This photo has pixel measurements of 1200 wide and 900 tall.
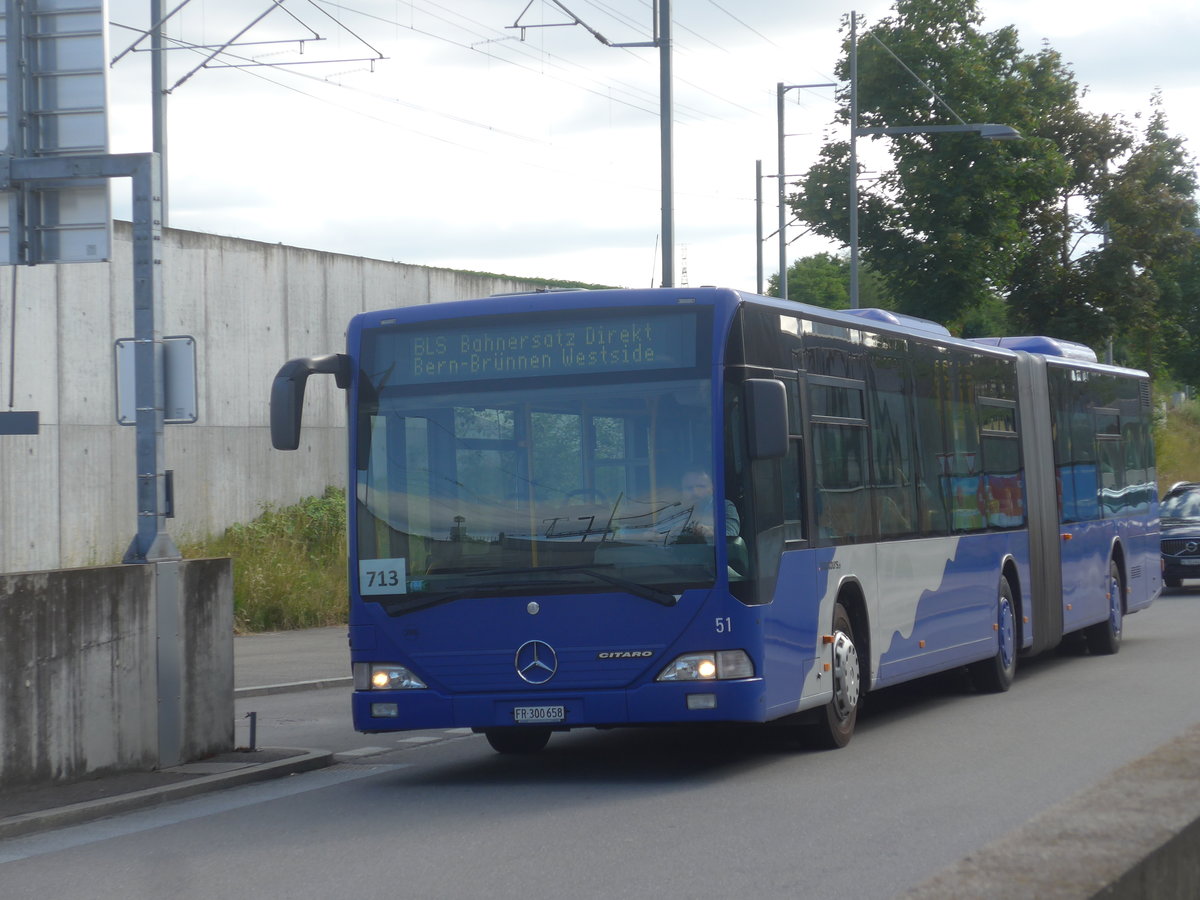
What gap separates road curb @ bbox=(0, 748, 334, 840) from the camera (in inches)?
365

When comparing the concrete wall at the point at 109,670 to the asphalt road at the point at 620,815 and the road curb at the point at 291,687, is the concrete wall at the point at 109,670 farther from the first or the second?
the road curb at the point at 291,687

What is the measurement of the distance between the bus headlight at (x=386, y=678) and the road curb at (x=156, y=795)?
39.7 inches

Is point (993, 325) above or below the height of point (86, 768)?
above


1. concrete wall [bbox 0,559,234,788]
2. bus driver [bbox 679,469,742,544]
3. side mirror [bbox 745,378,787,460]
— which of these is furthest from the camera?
bus driver [bbox 679,469,742,544]

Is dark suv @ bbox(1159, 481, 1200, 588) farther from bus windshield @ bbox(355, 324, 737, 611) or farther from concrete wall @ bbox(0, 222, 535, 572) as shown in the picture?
bus windshield @ bbox(355, 324, 737, 611)

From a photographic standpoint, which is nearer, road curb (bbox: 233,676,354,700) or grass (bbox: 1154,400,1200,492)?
road curb (bbox: 233,676,354,700)

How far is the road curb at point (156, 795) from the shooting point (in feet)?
30.4

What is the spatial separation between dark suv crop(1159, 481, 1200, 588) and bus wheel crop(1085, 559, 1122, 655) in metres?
10.7

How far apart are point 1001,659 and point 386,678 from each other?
683 cm

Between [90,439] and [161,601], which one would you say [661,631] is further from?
[90,439]

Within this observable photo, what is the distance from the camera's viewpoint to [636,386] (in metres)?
10.5

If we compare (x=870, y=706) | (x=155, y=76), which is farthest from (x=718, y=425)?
(x=155, y=76)

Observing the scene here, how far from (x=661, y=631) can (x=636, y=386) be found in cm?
145

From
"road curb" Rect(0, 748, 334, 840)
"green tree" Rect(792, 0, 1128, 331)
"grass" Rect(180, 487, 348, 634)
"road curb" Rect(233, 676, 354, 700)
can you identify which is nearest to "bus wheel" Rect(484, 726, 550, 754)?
"road curb" Rect(0, 748, 334, 840)
